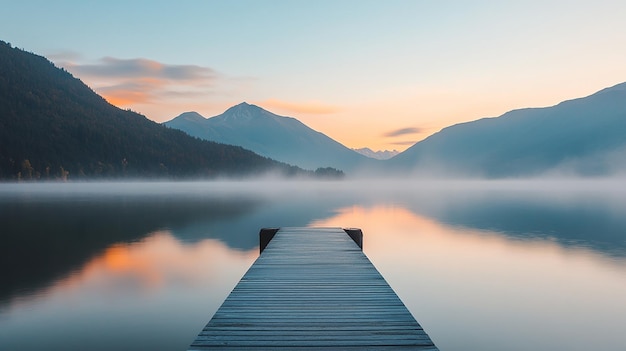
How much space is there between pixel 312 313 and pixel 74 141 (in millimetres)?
176776

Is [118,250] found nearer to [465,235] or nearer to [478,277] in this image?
[478,277]

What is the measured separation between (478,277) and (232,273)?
10.1 meters

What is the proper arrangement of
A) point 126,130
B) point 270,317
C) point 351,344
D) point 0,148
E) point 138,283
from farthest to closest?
point 126,130
point 0,148
point 138,283
point 270,317
point 351,344

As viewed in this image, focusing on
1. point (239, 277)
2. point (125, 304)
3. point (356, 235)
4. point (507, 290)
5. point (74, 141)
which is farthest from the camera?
point (74, 141)

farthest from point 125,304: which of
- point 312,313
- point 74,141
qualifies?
point 74,141

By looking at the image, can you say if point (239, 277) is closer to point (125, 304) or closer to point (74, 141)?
point (125, 304)

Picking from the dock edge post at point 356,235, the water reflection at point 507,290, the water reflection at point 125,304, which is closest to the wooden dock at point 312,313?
the water reflection at point 125,304

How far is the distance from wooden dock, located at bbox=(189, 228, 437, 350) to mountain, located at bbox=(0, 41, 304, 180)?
159 metres

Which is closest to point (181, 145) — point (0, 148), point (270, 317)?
point (0, 148)

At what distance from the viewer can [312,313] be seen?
7602 mm

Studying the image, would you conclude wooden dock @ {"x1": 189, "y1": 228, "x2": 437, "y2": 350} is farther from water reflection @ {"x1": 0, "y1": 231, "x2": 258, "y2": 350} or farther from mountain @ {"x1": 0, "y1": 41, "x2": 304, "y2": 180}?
mountain @ {"x1": 0, "y1": 41, "x2": 304, "y2": 180}

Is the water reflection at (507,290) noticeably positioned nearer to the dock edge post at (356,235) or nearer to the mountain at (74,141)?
the dock edge post at (356,235)

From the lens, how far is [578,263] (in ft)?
71.0

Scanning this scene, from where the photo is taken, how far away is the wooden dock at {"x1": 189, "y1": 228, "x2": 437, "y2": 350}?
20.5 ft
